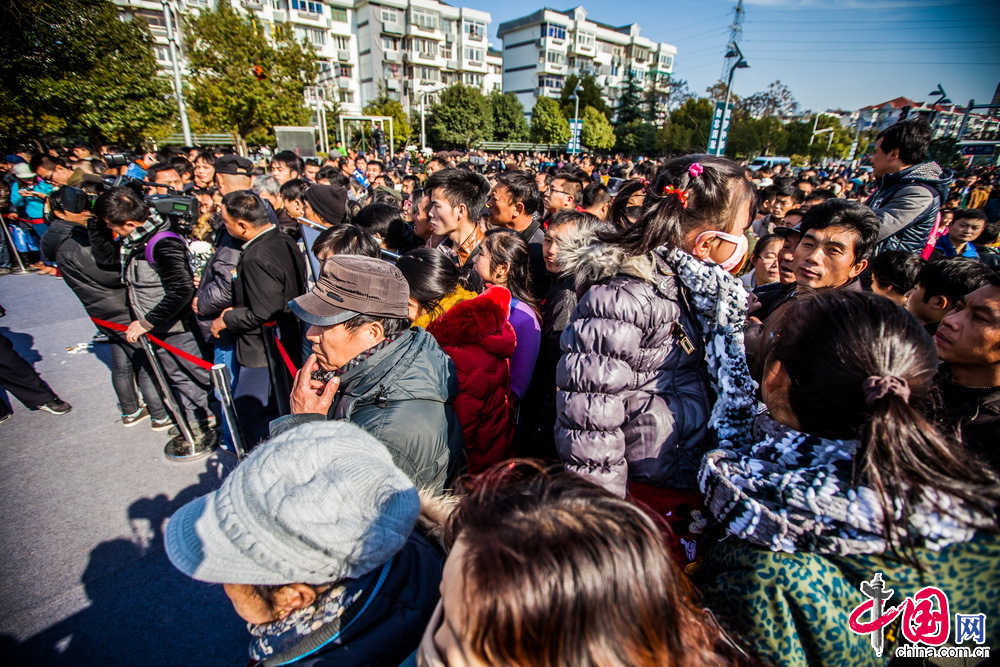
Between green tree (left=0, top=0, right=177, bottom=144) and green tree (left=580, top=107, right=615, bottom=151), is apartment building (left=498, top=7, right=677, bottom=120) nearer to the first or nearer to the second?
green tree (left=580, top=107, right=615, bottom=151)

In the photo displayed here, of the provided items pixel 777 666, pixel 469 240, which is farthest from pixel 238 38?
pixel 777 666

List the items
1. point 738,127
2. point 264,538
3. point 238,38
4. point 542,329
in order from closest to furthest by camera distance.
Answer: point 264,538 → point 542,329 → point 238,38 → point 738,127

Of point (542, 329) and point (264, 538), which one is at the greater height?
point (264, 538)

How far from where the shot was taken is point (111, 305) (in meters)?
3.91

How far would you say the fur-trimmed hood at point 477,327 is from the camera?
233 cm

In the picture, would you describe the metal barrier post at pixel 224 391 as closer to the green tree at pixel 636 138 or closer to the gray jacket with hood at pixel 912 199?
the gray jacket with hood at pixel 912 199

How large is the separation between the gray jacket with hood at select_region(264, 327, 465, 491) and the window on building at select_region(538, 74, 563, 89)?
→ 73.3 m

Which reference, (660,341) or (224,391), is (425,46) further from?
(660,341)

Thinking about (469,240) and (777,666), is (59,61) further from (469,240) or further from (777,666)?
(777,666)

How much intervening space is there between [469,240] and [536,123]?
154ft

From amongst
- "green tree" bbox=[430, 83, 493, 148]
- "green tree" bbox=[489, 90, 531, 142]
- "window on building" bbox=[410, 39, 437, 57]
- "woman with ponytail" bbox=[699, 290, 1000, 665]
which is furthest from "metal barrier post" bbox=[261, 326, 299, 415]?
"window on building" bbox=[410, 39, 437, 57]

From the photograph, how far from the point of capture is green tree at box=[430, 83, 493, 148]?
42.2 meters

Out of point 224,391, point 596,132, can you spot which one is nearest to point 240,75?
point 224,391

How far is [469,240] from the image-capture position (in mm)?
3854
